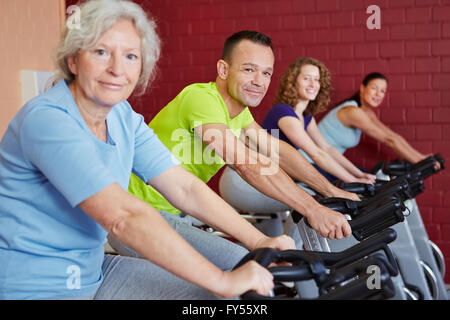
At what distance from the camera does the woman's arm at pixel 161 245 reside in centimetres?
111

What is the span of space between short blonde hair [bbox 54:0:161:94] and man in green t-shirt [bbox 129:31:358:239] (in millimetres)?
600

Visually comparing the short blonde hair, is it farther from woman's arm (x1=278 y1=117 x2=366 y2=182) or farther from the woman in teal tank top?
the woman in teal tank top

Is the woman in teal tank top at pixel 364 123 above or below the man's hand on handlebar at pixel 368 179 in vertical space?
above

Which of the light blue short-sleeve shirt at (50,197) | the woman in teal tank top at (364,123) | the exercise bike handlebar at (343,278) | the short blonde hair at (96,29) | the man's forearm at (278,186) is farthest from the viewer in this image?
the woman in teal tank top at (364,123)

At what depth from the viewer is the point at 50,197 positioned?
1268 mm

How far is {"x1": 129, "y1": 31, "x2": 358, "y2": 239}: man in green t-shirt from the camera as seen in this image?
1903 millimetres

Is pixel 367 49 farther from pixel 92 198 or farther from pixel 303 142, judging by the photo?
pixel 92 198

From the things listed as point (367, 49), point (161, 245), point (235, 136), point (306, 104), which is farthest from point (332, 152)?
point (161, 245)

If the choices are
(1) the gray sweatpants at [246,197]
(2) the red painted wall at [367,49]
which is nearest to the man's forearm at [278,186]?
(1) the gray sweatpants at [246,197]

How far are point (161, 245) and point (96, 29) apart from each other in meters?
0.57

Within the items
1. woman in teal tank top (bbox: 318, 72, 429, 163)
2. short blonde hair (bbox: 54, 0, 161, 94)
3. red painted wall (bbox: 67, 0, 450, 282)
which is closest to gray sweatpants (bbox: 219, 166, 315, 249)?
woman in teal tank top (bbox: 318, 72, 429, 163)

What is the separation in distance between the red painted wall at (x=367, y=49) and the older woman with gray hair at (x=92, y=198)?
3079mm

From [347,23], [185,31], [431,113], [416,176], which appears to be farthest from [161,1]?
[416,176]

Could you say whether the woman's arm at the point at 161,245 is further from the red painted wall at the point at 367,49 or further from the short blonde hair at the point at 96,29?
the red painted wall at the point at 367,49
